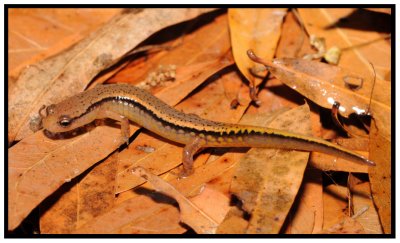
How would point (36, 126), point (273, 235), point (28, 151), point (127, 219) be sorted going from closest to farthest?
1. point (273, 235)
2. point (127, 219)
3. point (28, 151)
4. point (36, 126)

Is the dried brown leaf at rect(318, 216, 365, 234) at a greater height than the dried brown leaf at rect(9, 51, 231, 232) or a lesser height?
lesser

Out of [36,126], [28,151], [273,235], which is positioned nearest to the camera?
[273,235]

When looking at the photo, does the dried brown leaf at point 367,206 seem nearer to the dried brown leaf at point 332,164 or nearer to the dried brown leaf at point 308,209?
the dried brown leaf at point 332,164

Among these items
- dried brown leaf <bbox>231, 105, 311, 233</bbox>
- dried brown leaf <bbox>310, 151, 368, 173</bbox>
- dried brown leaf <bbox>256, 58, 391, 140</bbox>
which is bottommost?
dried brown leaf <bbox>310, 151, 368, 173</bbox>

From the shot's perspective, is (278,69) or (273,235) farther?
(278,69)

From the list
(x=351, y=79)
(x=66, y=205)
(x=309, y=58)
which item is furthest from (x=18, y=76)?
(x=351, y=79)

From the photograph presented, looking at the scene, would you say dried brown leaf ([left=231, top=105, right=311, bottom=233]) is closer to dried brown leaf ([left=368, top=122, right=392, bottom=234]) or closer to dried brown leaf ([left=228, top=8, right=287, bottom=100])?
dried brown leaf ([left=368, top=122, right=392, bottom=234])

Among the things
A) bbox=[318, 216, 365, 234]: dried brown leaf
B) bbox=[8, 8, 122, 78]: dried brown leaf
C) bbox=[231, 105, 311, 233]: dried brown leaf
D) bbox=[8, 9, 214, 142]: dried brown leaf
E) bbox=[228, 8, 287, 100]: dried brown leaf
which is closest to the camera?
bbox=[231, 105, 311, 233]: dried brown leaf

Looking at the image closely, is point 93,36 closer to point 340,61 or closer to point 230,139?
point 230,139

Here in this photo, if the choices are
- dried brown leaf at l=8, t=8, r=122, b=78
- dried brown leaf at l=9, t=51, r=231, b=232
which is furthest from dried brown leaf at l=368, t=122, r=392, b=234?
dried brown leaf at l=8, t=8, r=122, b=78
